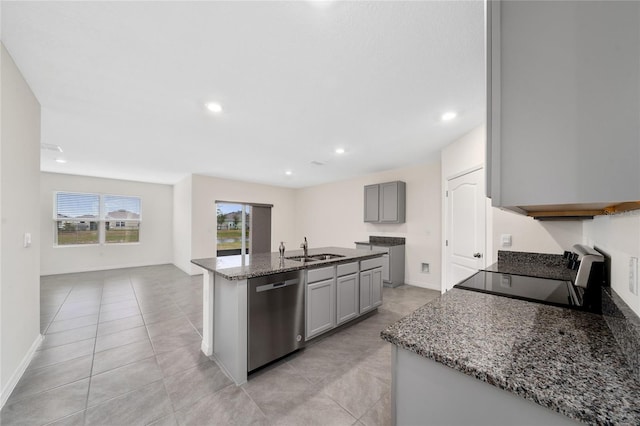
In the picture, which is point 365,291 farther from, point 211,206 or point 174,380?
point 211,206

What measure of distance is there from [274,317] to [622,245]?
224cm

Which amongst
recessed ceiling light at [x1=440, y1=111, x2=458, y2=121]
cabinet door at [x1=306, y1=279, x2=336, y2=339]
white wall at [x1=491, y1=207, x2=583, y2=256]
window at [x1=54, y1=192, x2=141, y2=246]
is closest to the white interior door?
white wall at [x1=491, y1=207, x2=583, y2=256]

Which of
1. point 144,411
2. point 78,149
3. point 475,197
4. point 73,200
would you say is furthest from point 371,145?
point 73,200

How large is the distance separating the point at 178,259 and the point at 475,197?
7.16m

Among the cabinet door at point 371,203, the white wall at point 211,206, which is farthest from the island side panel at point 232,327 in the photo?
the white wall at point 211,206

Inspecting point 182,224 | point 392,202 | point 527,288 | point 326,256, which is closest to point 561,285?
point 527,288

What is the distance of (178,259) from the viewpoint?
22.3ft

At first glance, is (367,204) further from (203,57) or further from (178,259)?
(178,259)

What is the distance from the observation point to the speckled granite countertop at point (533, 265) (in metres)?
1.89

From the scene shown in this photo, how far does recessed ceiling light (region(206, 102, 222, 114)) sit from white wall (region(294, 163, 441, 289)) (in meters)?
3.94

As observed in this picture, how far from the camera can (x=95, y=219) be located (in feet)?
20.8

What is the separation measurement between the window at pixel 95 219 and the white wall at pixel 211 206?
48.6 inches

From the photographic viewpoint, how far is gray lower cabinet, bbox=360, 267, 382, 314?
127 inches

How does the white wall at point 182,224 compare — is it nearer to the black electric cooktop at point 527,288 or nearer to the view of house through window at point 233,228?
the view of house through window at point 233,228
